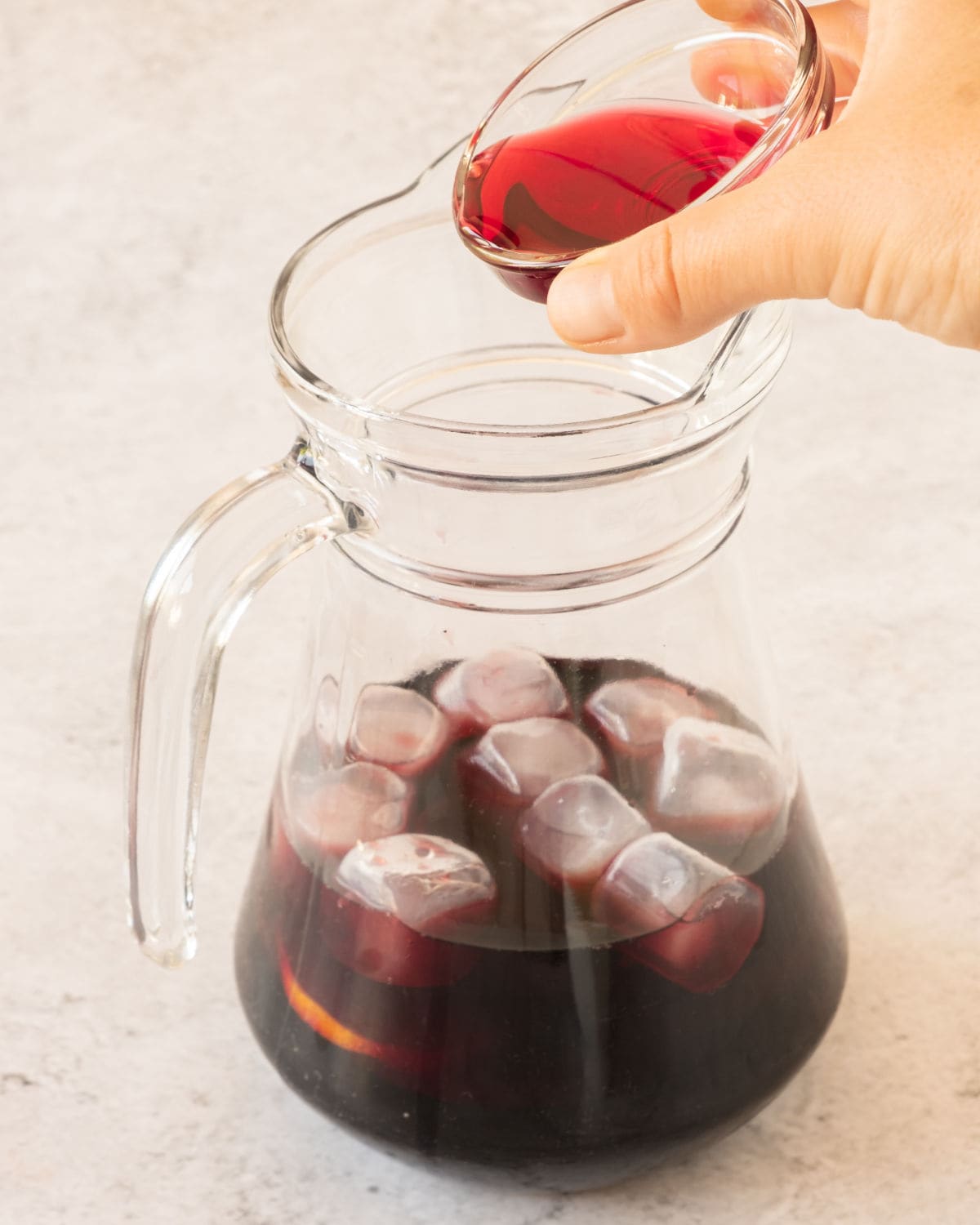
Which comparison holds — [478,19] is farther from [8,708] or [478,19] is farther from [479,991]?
[479,991]

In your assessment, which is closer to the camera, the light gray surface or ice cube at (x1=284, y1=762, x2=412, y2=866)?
ice cube at (x1=284, y1=762, x2=412, y2=866)

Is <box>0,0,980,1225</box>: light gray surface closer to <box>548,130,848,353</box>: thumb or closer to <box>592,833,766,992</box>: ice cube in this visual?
<box>592,833,766,992</box>: ice cube

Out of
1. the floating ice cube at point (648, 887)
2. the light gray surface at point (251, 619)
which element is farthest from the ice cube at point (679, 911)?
the light gray surface at point (251, 619)

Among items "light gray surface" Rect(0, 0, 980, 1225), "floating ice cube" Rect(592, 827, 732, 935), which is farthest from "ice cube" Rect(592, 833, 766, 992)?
"light gray surface" Rect(0, 0, 980, 1225)

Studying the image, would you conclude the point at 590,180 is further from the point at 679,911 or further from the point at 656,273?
the point at 679,911

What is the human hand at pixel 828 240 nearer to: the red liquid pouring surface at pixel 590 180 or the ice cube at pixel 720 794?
the red liquid pouring surface at pixel 590 180
